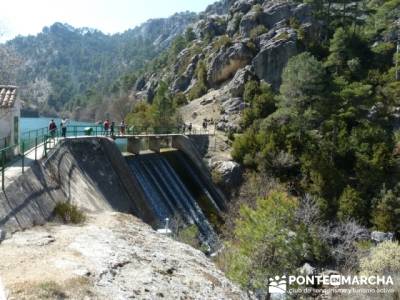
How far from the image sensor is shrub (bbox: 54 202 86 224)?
17.9 meters

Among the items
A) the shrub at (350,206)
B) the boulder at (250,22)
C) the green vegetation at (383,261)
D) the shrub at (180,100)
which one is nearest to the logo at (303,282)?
the green vegetation at (383,261)

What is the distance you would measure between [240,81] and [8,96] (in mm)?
41076

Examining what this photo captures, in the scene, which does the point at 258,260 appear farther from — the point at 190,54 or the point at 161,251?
the point at 190,54

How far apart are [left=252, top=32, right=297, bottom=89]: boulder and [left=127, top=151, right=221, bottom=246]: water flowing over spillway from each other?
27.4m

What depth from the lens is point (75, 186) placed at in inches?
885

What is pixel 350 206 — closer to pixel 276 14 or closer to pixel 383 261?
pixel 383 261

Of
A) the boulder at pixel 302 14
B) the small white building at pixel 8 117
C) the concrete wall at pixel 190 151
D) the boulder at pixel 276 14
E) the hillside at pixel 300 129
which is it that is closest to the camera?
the hillside at pixel 300 129

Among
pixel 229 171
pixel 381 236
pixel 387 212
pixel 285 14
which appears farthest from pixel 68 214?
pixel 285 14

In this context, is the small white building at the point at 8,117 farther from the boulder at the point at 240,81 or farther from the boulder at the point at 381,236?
the boulder at the point at 240,81

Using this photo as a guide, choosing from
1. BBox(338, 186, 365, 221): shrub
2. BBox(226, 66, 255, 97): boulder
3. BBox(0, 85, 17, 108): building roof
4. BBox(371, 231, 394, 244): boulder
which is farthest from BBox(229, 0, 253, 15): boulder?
BBox(0, 85, 17, 108): building roof

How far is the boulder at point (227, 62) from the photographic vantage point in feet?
215

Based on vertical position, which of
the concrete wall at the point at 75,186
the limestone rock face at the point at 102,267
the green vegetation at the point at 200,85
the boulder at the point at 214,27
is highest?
the boulder at the point at 214,27

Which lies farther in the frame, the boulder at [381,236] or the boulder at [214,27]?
the boulder at [214,27]

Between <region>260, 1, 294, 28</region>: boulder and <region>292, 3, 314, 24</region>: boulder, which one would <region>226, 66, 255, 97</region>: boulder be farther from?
<region>292, 3, 314, 24</region>: boulder
